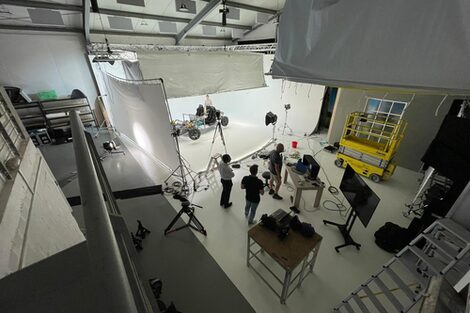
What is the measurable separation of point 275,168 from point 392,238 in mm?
2414

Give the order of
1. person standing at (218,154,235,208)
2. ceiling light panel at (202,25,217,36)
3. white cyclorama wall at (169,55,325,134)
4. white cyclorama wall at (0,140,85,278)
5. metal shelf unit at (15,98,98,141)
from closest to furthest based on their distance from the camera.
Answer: white cyclorama wall at (0,140,85,278)
person standing at (218,154,235,208)
metal shelf unit at (15,98,98,141)
white cyclorama wall at (169,55,325,134)
ceiling light panel at (202,25,217,36)

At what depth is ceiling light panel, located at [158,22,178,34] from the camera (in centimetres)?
804

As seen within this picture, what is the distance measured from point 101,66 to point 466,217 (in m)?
10.8

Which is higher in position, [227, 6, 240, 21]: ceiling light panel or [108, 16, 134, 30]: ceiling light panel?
[227, 6, 240, 21]: ceiling light panel

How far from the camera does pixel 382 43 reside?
117 centimetres

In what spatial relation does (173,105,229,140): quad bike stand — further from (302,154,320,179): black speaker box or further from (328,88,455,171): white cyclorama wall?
(328,88,455,171): white cyclorama wall

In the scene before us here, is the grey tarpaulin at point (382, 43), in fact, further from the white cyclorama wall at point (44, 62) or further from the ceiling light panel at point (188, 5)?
the white cyclorama wall at point (44, 62)

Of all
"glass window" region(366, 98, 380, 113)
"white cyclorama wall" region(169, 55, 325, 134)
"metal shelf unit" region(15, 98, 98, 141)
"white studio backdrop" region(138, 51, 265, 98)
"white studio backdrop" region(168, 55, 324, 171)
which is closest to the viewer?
"white studio backdrop" region(138, 51, 265, 98)

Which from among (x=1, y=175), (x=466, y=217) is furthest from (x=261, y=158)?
(x=1, y=175)

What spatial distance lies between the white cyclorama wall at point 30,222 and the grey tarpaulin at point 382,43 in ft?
6.95

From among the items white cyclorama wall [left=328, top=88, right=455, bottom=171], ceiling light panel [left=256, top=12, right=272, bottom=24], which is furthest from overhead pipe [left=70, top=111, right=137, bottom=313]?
ceiling light panel [left=256, top=12, right=272, bottom=24]

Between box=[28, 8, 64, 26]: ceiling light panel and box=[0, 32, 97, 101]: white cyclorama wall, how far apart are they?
4.67ft

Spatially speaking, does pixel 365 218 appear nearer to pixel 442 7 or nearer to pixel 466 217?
pixel 466 217

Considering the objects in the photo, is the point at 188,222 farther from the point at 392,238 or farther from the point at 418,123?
the point at 418,123
